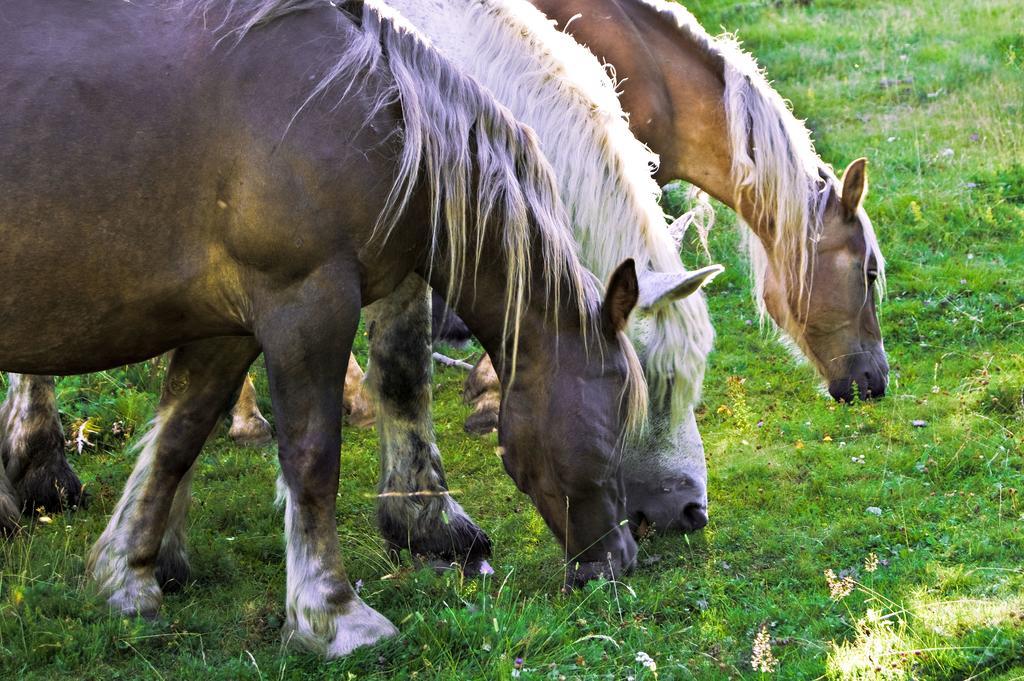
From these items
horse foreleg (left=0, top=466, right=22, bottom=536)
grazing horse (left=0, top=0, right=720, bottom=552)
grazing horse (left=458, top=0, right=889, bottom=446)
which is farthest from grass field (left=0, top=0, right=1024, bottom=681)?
grazing horse (left=458, top=0, right=889, bottom=446)

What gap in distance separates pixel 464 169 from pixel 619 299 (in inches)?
27.9

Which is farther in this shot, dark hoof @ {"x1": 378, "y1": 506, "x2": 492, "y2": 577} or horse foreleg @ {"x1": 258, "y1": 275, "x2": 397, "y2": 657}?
dark hoof @ {"x1": 378, "y1": 506, "x2": 492, "y2": 577}

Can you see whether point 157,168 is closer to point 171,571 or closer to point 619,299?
point 619,299

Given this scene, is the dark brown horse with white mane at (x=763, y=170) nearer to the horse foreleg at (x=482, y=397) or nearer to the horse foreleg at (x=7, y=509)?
the horse foreleg at (x=482, y=397)

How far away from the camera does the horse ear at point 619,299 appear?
12.9ft

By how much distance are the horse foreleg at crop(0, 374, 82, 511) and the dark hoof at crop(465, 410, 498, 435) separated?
2.19 meters

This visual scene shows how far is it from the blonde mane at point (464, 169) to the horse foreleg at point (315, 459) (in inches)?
14.8

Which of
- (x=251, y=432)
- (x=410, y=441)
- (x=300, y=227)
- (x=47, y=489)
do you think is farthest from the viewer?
(x=251, y=432)

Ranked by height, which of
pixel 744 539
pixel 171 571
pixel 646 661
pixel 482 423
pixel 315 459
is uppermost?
pixel 315 459

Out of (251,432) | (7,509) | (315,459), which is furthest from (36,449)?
(315,459)

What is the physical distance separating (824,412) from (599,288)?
2.78 metres

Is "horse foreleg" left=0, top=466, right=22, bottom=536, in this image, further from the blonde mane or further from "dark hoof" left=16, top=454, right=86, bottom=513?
the blonde mane

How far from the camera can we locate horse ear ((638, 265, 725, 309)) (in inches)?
159

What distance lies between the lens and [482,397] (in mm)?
6824
